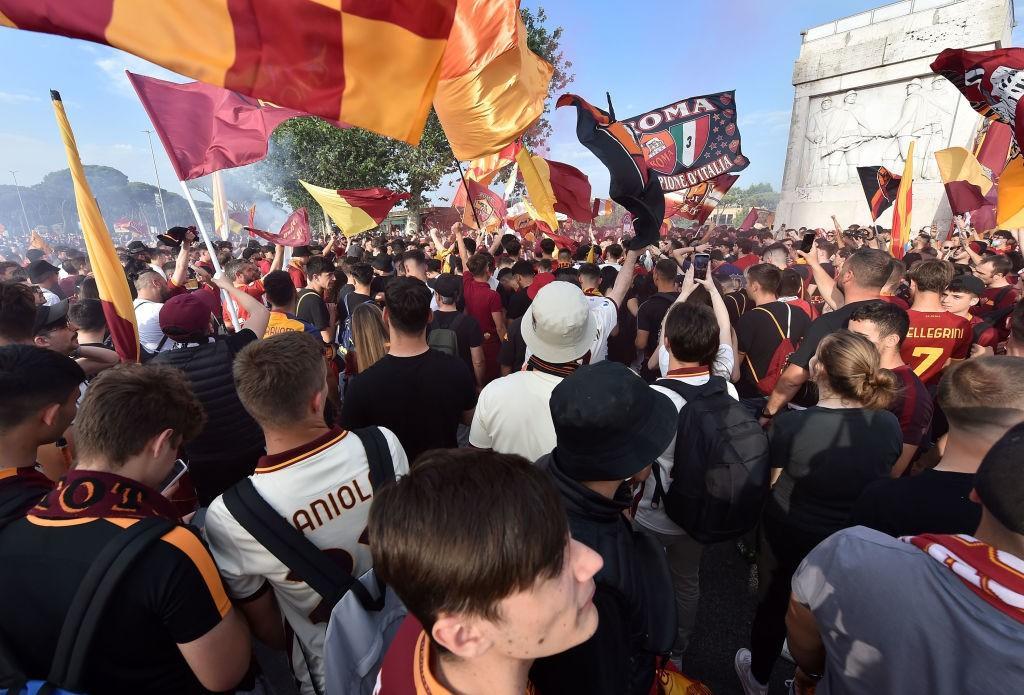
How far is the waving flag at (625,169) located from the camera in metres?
3.80

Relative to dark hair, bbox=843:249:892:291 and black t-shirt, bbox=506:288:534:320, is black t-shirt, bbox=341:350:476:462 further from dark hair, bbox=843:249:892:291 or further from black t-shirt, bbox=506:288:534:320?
dark hair, bbox=843:249:892:291

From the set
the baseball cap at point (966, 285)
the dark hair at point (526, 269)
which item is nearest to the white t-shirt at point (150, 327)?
the dark hair at point (526, 269)

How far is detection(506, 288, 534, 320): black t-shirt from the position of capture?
6.11 meters

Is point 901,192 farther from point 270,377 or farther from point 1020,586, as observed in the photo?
point 270,377

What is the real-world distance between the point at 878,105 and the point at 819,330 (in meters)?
24.9

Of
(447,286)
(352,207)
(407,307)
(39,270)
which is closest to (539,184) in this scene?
(447,286)

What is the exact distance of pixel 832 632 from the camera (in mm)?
1458

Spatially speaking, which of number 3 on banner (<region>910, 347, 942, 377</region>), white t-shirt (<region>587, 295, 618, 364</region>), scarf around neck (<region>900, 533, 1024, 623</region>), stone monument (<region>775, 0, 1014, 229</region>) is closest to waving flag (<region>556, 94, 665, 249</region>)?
white t-shirt (<region>587, 295, 618, 364</region>)

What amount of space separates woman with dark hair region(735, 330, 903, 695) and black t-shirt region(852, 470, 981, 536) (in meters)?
0.48

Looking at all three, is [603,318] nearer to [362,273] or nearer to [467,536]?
[362,273]

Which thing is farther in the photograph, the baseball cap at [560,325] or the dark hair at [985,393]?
the baseball cap at [560,325]

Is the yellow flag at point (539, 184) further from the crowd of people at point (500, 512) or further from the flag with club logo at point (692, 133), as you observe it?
the crowd of people at point (500, 512)

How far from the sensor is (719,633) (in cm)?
307

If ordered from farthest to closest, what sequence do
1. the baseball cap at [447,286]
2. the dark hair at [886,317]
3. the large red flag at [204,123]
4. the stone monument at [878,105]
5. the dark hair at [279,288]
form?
the stone monument at [878,105]
the baseball cap at [447,286]
the dark hair at [279,288]
the large red flag at [204,123]
the dark hair at [886,317]
